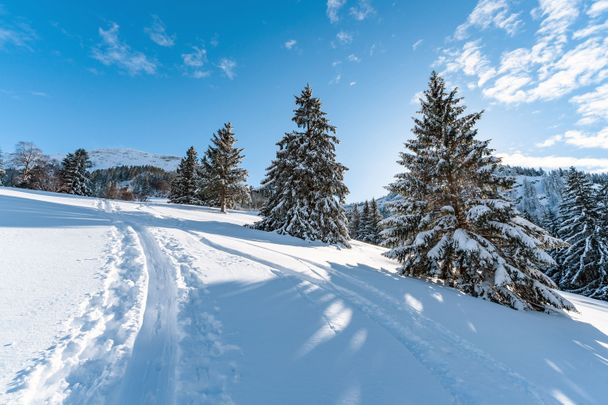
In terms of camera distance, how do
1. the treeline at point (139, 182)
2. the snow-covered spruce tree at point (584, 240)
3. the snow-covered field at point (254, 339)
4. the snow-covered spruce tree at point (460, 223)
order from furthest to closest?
1. the treeline at point (139, 182)
2. the snow-covered spruce tree at point (584, 240)
3. the snow-covered spruce tree at point (460, 223)
4. the snow-covered field at point (254, 339)

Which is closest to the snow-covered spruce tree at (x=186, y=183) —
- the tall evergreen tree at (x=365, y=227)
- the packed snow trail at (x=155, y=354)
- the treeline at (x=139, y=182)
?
the tall evergreen tree at (x=365, y=227)

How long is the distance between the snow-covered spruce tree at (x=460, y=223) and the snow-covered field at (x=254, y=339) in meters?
1.50

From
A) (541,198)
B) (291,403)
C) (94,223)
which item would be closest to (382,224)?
(291,403)

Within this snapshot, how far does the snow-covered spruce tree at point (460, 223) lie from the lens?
852 cm

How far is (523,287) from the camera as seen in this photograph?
8602mm

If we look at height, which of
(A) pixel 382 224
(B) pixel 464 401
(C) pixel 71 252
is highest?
(A) pixel 382 224

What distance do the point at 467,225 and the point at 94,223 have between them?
51.1 ft

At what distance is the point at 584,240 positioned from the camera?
19.1m

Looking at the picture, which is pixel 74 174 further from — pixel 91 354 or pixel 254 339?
pixel 254 339

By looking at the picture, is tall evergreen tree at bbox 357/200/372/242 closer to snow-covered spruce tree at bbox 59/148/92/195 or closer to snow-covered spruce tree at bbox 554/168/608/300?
snow-covered spruce tree at bbox 554/168/608/300

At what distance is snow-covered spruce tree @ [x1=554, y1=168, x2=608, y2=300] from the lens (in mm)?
18547

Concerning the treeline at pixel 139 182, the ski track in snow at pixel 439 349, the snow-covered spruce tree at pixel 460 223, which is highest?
the treeline at pixel 139 182

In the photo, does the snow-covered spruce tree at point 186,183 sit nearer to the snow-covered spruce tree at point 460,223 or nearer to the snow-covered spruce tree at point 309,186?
the snow-covered spruce tree at point 309,186

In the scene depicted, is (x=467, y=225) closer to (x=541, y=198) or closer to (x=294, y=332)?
(x=294, y=332)
